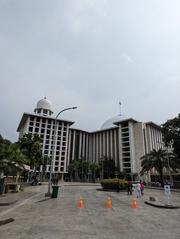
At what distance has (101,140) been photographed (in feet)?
355

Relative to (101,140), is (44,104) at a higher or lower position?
higher

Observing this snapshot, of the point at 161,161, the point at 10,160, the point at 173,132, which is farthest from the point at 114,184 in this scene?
the point at 161,161

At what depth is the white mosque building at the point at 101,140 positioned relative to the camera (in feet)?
288

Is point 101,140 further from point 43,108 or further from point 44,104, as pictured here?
point 44,104

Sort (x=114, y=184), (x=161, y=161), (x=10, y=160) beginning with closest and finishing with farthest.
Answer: (x=10, y=160) < (x=114, y=184) < (x=161, y=161)

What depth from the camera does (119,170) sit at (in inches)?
3506

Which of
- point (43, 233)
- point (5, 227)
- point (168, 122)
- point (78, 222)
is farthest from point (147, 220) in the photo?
point (168, 122)

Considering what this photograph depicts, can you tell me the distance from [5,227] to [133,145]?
83952mm

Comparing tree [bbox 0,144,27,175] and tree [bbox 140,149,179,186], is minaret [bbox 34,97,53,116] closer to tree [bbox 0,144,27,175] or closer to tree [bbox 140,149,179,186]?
tree [bbox 140,149,179,186]

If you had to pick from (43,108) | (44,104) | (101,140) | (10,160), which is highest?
(44,104)

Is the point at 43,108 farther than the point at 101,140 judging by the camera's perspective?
No

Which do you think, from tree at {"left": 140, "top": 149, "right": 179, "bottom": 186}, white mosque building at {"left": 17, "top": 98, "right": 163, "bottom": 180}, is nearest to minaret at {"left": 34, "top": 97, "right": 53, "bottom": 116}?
white mosque building at {"left": 17, "top": 98, "right": 163, "bottom": 180}

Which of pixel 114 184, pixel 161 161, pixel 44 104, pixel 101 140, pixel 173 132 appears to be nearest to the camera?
pixel 114 184

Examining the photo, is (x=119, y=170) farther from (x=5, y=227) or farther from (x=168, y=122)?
(x=5, y=227)
